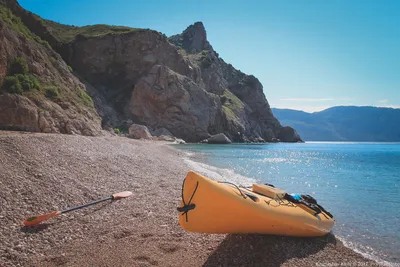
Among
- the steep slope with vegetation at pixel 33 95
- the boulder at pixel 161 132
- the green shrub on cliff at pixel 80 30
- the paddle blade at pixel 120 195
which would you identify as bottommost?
the boulder at pixel 161 132

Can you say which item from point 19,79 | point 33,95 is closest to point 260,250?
point 33,95

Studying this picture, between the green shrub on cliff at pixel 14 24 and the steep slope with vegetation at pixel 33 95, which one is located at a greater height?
the green shrub on cliff at pixel 14 24

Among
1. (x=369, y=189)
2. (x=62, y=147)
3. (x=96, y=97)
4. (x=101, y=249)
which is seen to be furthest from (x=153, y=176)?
(x=96, y=97)

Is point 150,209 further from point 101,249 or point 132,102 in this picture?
point 132,102

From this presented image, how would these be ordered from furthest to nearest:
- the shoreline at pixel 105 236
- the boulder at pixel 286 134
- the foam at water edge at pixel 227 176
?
the boulder at pixel 286 134 → the foam at water edge at pixel 227 176 → the shoreline at pixel 105 236

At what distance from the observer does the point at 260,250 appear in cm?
451

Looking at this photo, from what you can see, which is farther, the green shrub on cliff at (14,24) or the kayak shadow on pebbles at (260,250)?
the green shrub on cliff at (14,24)

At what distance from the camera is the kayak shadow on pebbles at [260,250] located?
166 inches

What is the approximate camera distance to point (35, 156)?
25.8 feet

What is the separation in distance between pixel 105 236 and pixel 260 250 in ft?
10.2

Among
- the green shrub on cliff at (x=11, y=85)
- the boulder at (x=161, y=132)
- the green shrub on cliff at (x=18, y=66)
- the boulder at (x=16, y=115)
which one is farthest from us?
the boulder at (x=161, y=132)

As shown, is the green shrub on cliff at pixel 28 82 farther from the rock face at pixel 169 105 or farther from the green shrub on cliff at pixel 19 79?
the rock face at pixel 169 105

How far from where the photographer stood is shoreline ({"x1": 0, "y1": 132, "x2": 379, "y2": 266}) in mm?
4148

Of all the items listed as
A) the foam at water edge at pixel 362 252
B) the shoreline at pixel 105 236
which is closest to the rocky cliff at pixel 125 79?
the shoreline at pixel 105 236
